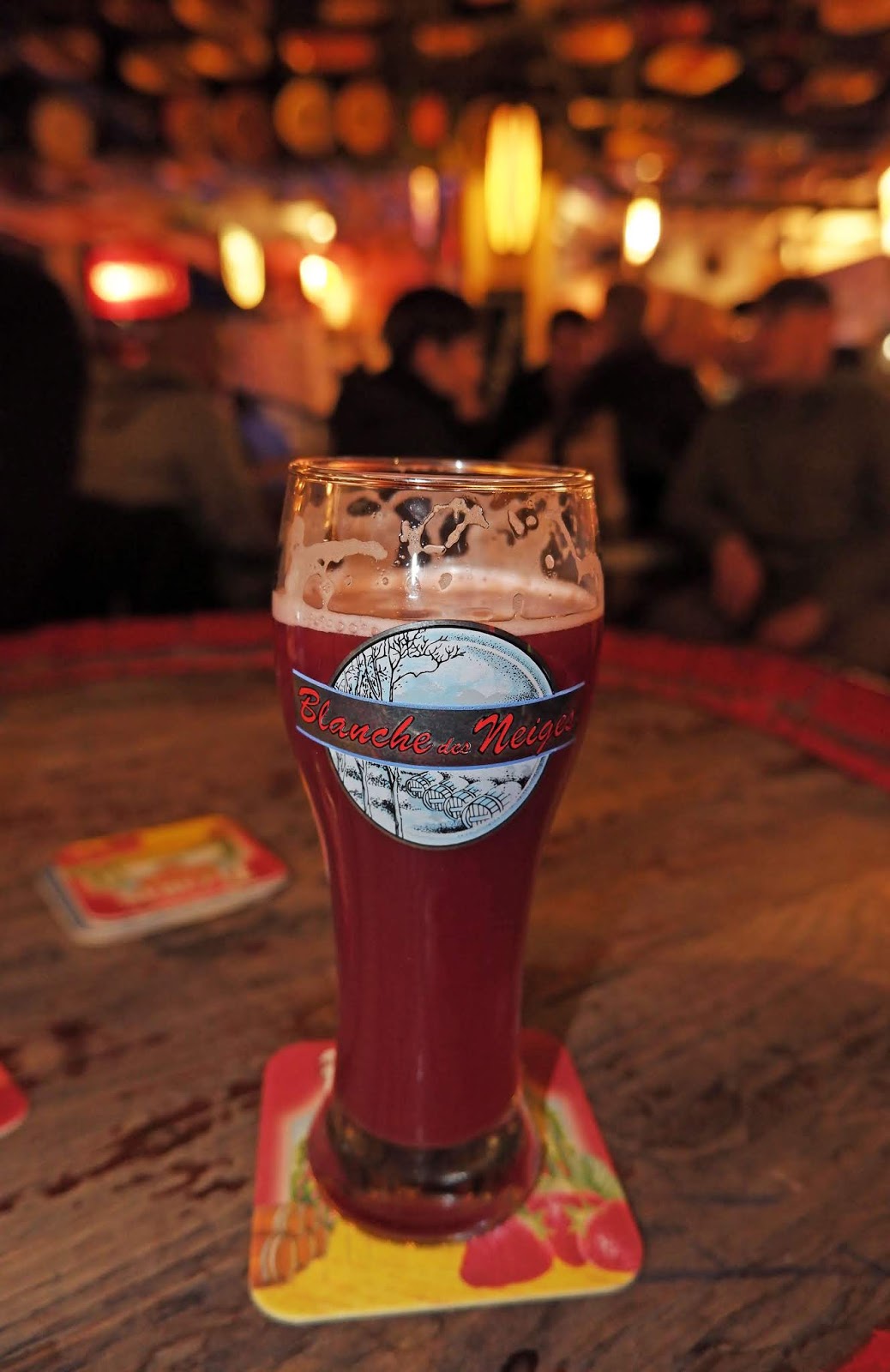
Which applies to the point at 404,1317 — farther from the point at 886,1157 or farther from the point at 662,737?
the point at 662,737

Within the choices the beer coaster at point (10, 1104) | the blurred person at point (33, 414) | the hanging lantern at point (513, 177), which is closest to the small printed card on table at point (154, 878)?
the beer coaster at point (10, 1104)

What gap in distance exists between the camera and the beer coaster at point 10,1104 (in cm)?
59

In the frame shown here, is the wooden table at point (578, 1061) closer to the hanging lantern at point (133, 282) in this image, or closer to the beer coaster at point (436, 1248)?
the beer coaster at point (436, 1248)

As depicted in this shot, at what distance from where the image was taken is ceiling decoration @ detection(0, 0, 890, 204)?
6.36 metres

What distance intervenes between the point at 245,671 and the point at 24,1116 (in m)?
0.87

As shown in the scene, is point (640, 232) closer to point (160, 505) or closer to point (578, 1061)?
point (160, 505)

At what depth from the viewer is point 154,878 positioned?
0.85m

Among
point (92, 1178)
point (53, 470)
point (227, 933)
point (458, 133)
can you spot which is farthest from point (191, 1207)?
point (458, 133)

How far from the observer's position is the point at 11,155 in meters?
7.81

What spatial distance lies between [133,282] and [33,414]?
884cm

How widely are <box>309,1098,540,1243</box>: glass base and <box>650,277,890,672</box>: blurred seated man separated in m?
2.89

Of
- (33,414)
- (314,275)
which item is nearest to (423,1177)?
(33,414)

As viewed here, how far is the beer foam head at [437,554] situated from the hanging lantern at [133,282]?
982cm

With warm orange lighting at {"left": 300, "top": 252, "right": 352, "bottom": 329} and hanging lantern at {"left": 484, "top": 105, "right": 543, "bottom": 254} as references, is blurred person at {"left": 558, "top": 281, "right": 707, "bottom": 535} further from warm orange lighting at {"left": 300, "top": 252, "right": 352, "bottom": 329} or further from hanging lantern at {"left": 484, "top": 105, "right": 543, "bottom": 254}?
warm orange lighting at {"left": 300, "top": 252, "right": 352, "bottom": 329}
